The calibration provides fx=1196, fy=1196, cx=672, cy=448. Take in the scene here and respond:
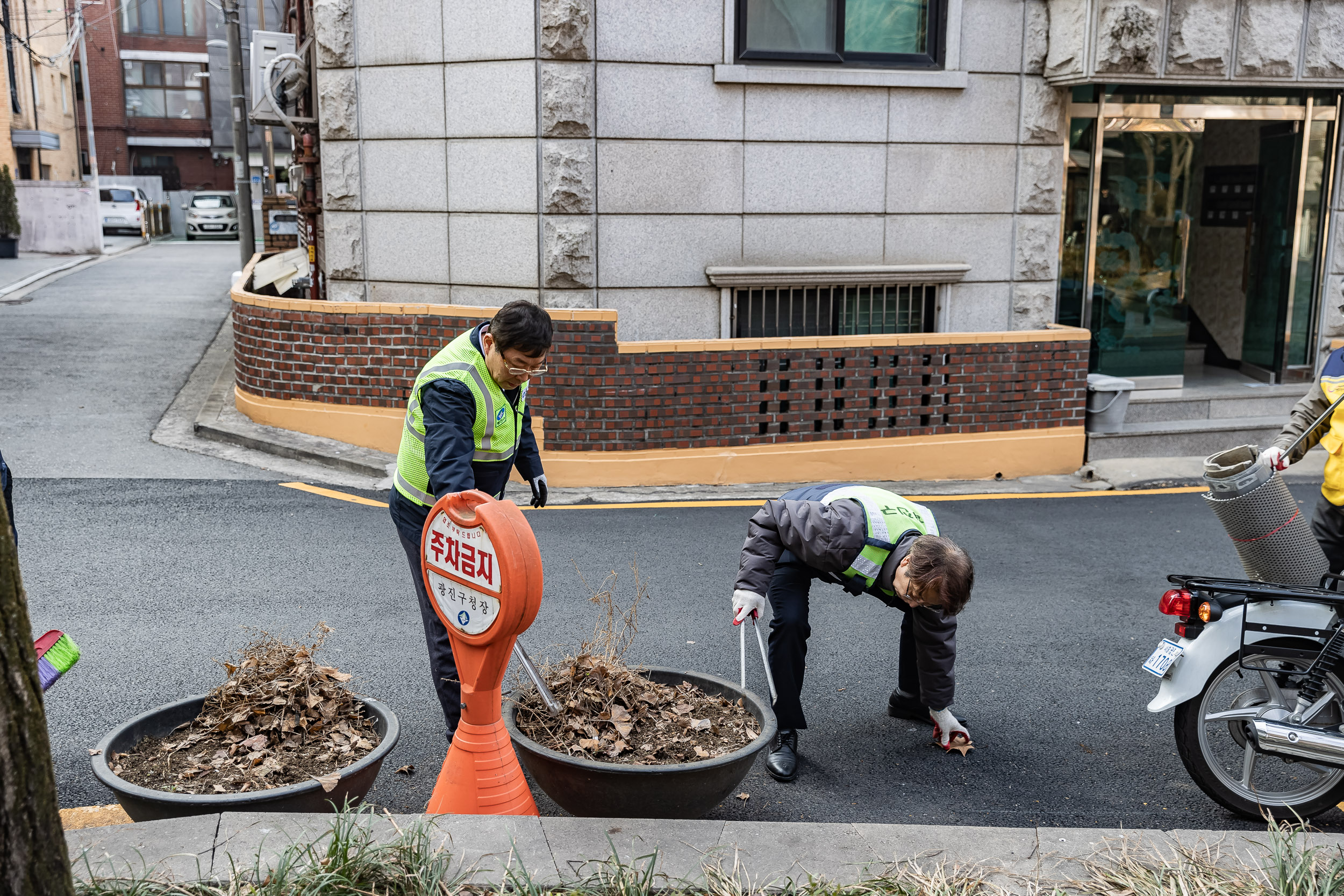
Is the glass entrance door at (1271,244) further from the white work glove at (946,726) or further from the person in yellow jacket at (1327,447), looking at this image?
the white work glove at (946,726)

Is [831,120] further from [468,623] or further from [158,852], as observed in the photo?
[158,852]

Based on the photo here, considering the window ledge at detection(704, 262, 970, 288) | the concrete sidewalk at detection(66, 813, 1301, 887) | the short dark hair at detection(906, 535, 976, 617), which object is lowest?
the concrete sidewalk at detection(66, 813, 1301, 887)

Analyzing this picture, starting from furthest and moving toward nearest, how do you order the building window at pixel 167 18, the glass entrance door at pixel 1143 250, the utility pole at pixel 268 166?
the building window at pixel 167 18 < the utility pole at pixel 268 166 < the glass entrance door at pixel 1143 250

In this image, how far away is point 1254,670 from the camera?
14.7 feet

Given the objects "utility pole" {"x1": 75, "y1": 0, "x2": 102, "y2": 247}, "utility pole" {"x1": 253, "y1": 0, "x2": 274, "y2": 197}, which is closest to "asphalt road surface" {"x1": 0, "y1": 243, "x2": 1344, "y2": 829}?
"utility pole" {"x1": 253, "y1": 0, "x2": 274, "y2": 197}

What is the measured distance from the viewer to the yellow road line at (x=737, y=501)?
891 centimetres

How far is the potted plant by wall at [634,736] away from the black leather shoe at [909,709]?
1.31 m

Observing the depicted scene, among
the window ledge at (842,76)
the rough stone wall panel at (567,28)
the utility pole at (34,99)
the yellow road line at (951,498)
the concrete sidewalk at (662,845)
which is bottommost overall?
the yellow road line at (951,498)

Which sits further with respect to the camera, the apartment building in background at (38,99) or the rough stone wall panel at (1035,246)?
the apartment building in background at (38,99)

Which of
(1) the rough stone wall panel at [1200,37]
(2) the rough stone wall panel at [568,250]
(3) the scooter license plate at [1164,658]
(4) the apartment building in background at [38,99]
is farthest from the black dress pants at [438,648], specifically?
(4) the apartment building in background at [38,99]

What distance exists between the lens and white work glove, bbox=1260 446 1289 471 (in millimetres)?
5117

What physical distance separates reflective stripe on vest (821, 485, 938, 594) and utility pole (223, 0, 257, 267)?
59.5 ft

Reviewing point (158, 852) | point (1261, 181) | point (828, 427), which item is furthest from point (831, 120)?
point (158, 852)

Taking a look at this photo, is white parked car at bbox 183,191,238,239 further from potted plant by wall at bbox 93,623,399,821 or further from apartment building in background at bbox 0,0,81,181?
potted plant by wall at bbox 93,623,399,821
